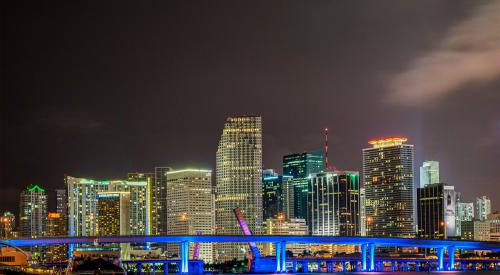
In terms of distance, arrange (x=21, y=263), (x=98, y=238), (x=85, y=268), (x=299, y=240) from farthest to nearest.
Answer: (x=299, y=240) → (x=98, y=238) → (x=21, y=263) → (x=85, y=268)

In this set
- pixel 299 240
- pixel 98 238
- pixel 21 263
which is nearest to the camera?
pixel 21 263

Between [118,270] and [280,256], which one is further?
[280,256]

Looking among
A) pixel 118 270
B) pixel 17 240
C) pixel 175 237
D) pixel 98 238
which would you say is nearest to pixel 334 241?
pixel 175 237

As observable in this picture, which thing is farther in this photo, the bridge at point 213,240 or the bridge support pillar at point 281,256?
the bridge support pillar at point 281,256

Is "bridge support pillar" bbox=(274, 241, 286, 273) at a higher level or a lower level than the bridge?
lower

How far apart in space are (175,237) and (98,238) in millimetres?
15219

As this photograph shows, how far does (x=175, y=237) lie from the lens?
182375 mm

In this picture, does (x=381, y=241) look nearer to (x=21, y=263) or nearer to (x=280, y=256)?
(x=280, y=256)

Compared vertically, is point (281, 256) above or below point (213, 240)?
below

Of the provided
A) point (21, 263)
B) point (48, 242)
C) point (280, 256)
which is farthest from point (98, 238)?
point (280, 256)

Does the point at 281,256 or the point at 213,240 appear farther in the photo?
the point at 281,256

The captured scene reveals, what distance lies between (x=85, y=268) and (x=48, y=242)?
76.7m

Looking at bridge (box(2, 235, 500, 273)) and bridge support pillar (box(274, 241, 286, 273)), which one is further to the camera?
bridge support pillar (box(274, 241, 286, 273))

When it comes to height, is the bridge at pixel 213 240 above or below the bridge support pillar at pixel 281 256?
above
